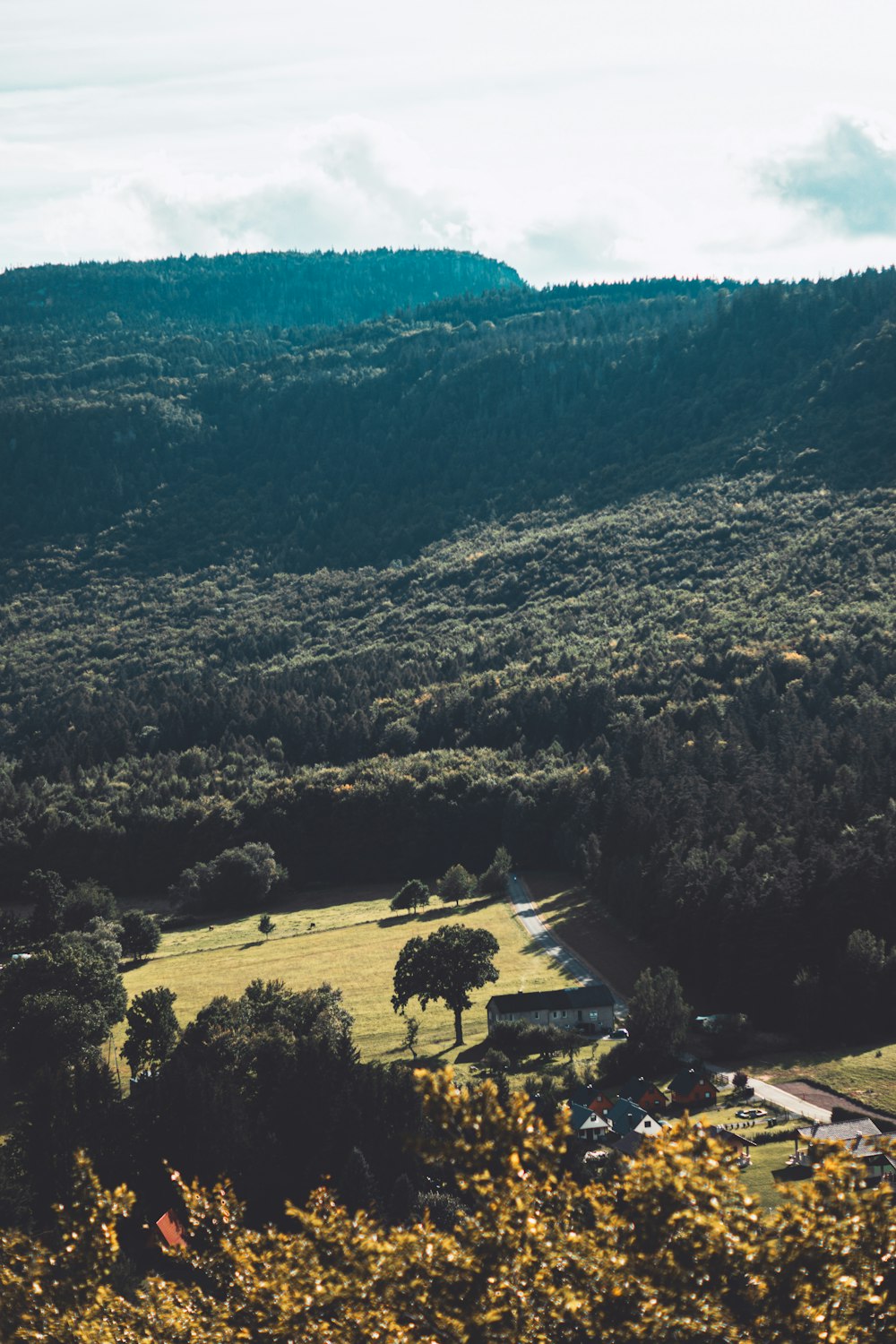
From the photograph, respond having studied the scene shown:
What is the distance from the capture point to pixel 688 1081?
58.9 metres

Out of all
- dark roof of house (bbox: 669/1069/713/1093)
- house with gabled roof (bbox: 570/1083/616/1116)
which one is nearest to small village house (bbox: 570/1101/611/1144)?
house with gabled roof (bbox: 570/1083/616/1116)

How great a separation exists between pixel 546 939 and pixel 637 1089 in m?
33.8

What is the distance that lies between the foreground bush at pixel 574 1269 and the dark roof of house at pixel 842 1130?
30.8 meters

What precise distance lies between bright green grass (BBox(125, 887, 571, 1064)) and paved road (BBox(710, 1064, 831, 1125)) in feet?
54.8

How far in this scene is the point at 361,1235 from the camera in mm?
20797

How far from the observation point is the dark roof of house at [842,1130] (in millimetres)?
49131

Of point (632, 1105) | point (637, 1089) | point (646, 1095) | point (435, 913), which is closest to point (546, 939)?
point (435, 913)

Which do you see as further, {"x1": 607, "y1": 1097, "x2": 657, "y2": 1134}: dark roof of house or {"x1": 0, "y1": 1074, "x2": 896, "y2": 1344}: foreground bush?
{"x1": 607, "y1": 1097, "x2": 657, "y2": 1134}: dark roof of house

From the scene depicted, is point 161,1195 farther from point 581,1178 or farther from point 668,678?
point 668,678

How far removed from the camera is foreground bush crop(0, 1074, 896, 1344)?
18.5 metres

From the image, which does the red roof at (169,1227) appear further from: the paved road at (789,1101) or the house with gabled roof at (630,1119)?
the paved road at (789,1101)

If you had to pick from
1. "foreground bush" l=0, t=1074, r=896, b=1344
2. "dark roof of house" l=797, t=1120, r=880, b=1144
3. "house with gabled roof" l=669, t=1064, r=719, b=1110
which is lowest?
"house with gabled roof" l=669, t=1064, r=719, b=1110

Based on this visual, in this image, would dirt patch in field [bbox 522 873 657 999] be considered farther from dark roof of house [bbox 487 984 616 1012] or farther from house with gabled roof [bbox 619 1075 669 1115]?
house with gabled roof [bbox 619 1075 669 1115]

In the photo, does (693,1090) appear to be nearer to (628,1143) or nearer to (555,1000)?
(628,1143)
